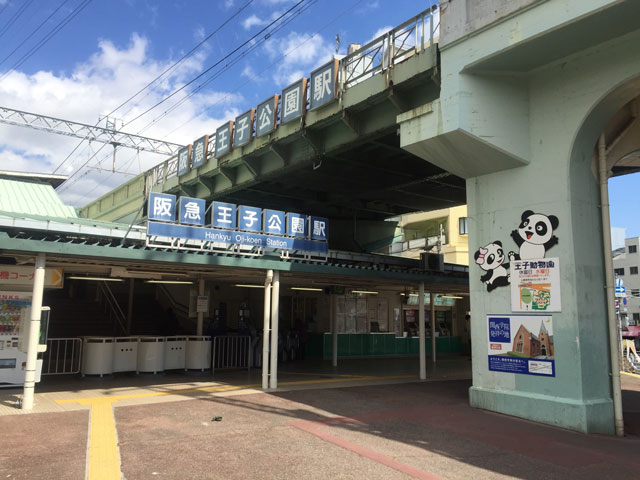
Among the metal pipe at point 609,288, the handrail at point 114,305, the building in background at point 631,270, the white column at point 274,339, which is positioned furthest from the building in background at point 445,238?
the building in background at point 631,270

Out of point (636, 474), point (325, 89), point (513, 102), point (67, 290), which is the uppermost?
point (325, 89)

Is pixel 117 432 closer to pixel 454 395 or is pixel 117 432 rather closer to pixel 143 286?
pixel 454 395

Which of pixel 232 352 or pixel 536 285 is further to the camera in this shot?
pixel 232 352

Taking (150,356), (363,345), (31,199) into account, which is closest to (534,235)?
(150,356)

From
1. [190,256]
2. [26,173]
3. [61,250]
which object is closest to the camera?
[61,250]

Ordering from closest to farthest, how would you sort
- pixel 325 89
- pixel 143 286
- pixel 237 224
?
pixel 237 224
pixel 325 89
pixel 143 286

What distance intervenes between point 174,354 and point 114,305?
8658 millimetres

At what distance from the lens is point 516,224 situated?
35.2 feet

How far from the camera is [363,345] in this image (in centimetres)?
2442

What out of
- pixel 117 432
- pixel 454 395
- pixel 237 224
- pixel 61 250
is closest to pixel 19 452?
pixel 117 432

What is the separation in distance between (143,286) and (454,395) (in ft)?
58.7

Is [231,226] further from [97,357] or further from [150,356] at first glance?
[97,357]

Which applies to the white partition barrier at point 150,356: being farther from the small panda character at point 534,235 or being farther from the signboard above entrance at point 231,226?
the small panda character at point 534,235

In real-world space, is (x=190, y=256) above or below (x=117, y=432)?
above
